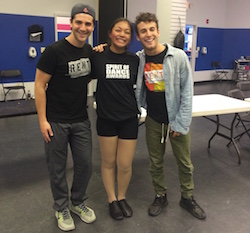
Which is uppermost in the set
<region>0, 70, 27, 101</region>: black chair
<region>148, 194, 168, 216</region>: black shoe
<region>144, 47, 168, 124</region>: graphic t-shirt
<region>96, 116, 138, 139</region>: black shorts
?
<region>144, 47, 168, 124</region>: graphic t-shirt

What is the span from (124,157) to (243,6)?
1020 centimetres

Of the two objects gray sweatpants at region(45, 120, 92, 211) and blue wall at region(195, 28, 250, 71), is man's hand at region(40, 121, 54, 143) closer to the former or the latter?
gray sweatpants at region(45, 120, 92, 211)

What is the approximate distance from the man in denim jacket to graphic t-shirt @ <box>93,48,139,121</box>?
0.51 feet

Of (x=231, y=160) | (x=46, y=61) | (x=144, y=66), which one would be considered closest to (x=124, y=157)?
(x=144, y=66)

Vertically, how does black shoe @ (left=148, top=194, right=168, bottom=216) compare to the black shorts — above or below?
below

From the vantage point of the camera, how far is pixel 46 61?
1821 millimetres

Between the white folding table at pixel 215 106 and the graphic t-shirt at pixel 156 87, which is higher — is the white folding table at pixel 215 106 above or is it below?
below

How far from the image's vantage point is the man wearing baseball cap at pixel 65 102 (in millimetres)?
1862

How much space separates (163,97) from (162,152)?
510 millimetres

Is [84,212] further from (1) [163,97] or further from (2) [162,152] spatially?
(1) [163,97]

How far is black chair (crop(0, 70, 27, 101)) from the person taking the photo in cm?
651

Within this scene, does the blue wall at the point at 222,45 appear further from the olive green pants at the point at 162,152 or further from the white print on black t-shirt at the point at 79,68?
the white print on black t-shirt at the point at 79,68

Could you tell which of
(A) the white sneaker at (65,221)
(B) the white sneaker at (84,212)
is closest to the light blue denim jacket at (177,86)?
(B) the white sneaker at (84,212)

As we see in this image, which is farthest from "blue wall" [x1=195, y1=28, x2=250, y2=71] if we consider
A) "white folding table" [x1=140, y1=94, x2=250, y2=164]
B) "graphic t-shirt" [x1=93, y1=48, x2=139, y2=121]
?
"graphic t-shirt" [x1=93, y1=48, x2=139, y2=121]
